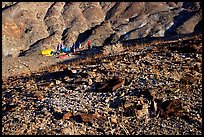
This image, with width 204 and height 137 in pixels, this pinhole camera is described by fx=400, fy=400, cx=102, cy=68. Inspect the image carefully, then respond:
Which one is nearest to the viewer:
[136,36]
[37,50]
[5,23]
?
[37,50]

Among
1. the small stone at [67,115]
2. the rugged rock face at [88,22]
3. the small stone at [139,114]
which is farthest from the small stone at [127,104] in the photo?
the rugged rock face at [88,22]

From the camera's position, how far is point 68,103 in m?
14.7

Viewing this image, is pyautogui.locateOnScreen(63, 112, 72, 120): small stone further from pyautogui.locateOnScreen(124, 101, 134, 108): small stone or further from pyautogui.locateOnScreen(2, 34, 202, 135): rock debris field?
pyautogui.locateOnScreen(124, 101, 134, 108): small stone

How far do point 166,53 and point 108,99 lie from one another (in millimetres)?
5147

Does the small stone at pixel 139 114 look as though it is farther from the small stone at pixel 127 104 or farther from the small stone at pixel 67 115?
the small stone at pixel 67 115

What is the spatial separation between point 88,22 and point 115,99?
6275cm

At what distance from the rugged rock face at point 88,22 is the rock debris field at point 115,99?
4367 centimetres

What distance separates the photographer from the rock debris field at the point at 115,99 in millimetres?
12992

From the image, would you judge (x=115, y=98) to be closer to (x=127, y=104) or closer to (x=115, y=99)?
(x=115, y=99)

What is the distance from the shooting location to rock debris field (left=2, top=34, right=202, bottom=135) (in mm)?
12992

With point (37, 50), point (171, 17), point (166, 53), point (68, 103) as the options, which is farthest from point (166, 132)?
point (171, 17)

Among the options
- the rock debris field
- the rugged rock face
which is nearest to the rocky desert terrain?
the rock debris field

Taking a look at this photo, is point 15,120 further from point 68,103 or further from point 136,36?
point 136,36

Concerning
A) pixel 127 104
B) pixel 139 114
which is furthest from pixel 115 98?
pixel 139 114
